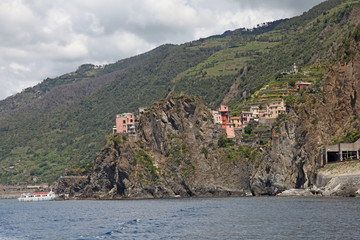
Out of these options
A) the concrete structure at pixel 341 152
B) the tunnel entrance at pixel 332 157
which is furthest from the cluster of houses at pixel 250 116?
the concrete structure at pixel 341 152

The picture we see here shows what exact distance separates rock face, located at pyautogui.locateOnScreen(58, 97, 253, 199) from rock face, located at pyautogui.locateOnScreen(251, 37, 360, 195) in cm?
1255

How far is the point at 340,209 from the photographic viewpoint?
250 ft

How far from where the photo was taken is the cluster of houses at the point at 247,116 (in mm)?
164750

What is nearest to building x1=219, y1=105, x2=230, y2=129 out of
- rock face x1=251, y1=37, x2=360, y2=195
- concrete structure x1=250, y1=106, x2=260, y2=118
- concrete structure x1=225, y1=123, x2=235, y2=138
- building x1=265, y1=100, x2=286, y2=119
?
concrete structure x1=225, y1=123, x2=235, y2=138

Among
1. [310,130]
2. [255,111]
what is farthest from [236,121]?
[310,130]

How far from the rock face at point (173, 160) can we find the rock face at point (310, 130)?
1255cm

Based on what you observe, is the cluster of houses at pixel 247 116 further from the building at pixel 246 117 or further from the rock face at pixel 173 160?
the rock face at pixel 173 160

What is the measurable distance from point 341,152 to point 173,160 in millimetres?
50286

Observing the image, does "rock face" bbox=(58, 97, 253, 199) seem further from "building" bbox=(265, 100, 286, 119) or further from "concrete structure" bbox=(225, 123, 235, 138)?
"building" bbox=(265, 100, 286, 119)

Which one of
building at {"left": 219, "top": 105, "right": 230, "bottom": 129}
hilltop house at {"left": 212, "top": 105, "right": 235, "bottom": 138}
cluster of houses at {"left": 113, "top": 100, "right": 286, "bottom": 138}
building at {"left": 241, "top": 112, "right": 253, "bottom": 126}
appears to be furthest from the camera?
building at {"left": 241, "top": 112, "right": 253, "bottom": 126}

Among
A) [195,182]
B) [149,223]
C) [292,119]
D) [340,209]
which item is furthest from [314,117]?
[149,223]

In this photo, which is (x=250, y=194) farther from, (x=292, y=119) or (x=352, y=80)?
(x=352, y=80)

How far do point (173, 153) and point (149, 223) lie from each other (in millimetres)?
75959

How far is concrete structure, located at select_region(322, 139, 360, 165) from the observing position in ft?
378
